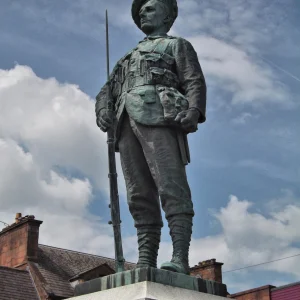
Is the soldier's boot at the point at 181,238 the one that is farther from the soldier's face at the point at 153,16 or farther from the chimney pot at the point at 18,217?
the chimney pot at the point at 18,217

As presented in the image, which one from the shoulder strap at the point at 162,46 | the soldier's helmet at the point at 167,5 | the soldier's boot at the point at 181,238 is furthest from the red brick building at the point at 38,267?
the soldier's boot at the point at 181,238

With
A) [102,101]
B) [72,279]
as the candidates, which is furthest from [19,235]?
[102,101]

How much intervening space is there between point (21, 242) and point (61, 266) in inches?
92.5

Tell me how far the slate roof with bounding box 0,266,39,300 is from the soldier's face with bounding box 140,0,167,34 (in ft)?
75.6

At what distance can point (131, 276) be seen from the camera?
5965mm

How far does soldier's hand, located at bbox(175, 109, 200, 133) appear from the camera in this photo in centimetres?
663

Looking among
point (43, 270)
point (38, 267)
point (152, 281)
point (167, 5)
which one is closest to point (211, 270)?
point (43, 270)

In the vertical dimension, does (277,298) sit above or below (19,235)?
below

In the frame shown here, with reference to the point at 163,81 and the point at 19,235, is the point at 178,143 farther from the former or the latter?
the point at 19,235

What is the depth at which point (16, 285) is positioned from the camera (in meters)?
30.2

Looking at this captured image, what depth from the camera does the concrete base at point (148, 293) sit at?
5692 mm

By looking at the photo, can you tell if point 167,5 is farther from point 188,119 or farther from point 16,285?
point 16,285

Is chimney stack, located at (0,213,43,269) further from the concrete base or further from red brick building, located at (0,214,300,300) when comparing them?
the concrete base

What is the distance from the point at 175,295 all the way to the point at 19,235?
29.0m
